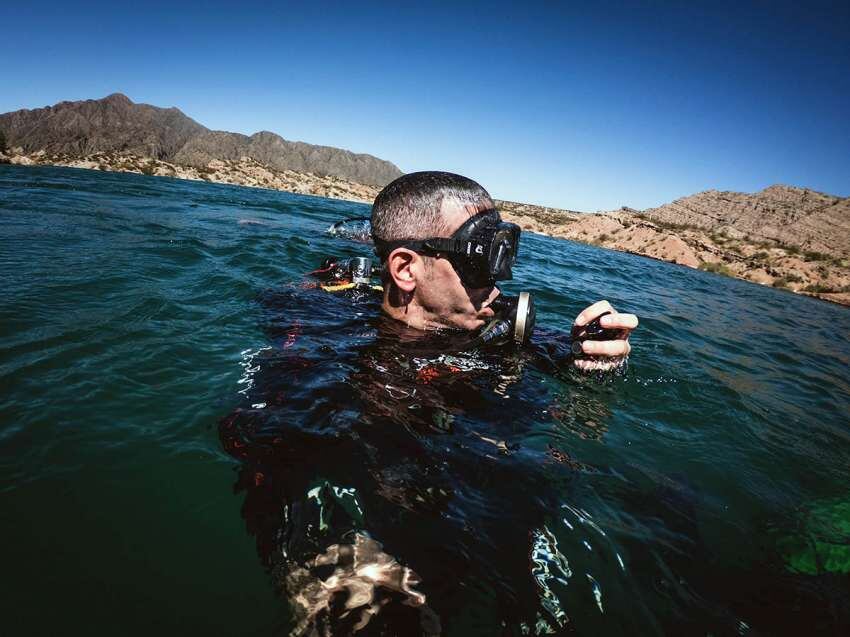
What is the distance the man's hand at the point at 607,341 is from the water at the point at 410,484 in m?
0.50

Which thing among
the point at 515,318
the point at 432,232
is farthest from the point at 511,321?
the point at 432,232

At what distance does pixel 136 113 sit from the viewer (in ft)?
606

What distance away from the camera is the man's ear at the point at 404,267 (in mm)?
2803

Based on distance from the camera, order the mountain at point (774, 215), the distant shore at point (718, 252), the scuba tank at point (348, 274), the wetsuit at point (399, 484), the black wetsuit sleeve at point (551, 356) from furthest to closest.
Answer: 1. the mountain at point (774, 215)
2. the distant shore at point (718, 252)
3. the scuba tank at point (348, 274)
4. the black wetsuit sleeve at point (551, 356)
5. the wetsuit at point (399, 484)

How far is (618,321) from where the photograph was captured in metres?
2.29

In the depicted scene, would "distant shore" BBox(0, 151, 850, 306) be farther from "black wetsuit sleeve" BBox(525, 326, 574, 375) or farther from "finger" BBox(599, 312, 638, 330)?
"finger" BBox(599, 312, 638, 330)

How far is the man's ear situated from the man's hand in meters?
1.21

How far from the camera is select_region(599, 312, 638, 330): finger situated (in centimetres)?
228

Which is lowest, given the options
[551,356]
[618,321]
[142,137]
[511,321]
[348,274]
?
[551,356]

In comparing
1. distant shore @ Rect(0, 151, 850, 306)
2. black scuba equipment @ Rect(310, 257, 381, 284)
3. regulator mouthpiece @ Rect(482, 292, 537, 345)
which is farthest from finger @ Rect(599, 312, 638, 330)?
distant shore @ Rect(0, 151, 850, 306)

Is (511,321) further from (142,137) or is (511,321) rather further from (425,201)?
(142,137)

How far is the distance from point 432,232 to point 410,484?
174 cm

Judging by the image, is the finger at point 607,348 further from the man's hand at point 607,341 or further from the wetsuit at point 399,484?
the wetsuit at point 399,484

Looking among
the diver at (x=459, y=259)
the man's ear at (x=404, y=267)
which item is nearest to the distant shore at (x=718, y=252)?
the diver at (x=459, y=259)
